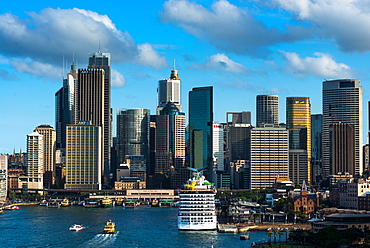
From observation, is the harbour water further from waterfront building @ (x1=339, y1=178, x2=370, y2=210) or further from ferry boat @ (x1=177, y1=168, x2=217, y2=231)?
waterfront building @ (x1=339, y1=178, x2=370, y2=210)

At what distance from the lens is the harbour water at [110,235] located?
115 metres

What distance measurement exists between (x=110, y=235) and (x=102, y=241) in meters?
8.08

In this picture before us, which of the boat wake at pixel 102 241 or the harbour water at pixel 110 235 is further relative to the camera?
the harbour water at pixel 110 235

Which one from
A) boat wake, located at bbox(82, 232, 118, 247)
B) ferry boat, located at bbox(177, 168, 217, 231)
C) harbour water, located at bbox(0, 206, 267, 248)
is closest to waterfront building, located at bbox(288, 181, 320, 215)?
harbour water, located at bbox(0, 206, 267, 248)

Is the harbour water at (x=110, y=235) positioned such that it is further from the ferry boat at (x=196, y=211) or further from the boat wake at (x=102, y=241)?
the ferry boat at (x=196, y=211)

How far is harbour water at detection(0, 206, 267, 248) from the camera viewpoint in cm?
11538

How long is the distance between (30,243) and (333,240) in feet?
157

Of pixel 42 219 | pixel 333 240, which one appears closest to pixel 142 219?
pixel 42 219

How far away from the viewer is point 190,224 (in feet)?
426

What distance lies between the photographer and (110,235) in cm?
12575

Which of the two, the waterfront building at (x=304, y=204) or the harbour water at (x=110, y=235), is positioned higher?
the waterfront building at (x=304, y=204)

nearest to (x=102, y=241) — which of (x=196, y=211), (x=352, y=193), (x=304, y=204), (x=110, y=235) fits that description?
(x=110, y=235)

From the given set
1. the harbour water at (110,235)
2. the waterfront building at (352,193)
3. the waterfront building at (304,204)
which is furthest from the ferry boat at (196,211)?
the waterfront building at (352,193)

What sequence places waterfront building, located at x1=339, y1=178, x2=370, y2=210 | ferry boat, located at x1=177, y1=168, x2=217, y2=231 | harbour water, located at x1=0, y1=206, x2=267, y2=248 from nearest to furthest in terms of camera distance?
1. harbour water, located at x1=0, y1=206, x2=267, y2=248
2. ferry boat, located at x1=177, y1=168, x2=217, y2=231
3. waterfront building, located at x1=339, y1=178, x2=370, y2=210
